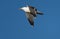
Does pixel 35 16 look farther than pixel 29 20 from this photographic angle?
No

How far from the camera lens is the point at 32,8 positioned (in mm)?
1370

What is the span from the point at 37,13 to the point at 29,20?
20 cm

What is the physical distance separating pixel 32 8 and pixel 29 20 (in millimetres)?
281

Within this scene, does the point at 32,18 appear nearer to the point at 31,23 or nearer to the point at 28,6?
the point at 31,23

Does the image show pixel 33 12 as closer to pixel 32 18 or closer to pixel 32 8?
pixel 32 8

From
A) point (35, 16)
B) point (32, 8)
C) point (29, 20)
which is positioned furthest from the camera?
point (29, 20)

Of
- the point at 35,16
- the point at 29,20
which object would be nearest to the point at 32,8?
the point at 35,16

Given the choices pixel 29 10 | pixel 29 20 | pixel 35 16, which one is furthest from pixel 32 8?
pixel 29 20

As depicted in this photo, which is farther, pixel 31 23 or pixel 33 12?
pixel 31 23

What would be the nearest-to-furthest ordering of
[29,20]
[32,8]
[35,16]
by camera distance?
[32,8]
[35,16]
[29,20]

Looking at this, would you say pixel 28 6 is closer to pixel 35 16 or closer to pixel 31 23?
pixel 35 16

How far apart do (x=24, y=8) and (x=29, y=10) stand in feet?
0.20

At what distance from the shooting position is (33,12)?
140 cm

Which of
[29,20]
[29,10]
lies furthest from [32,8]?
[29,20]
